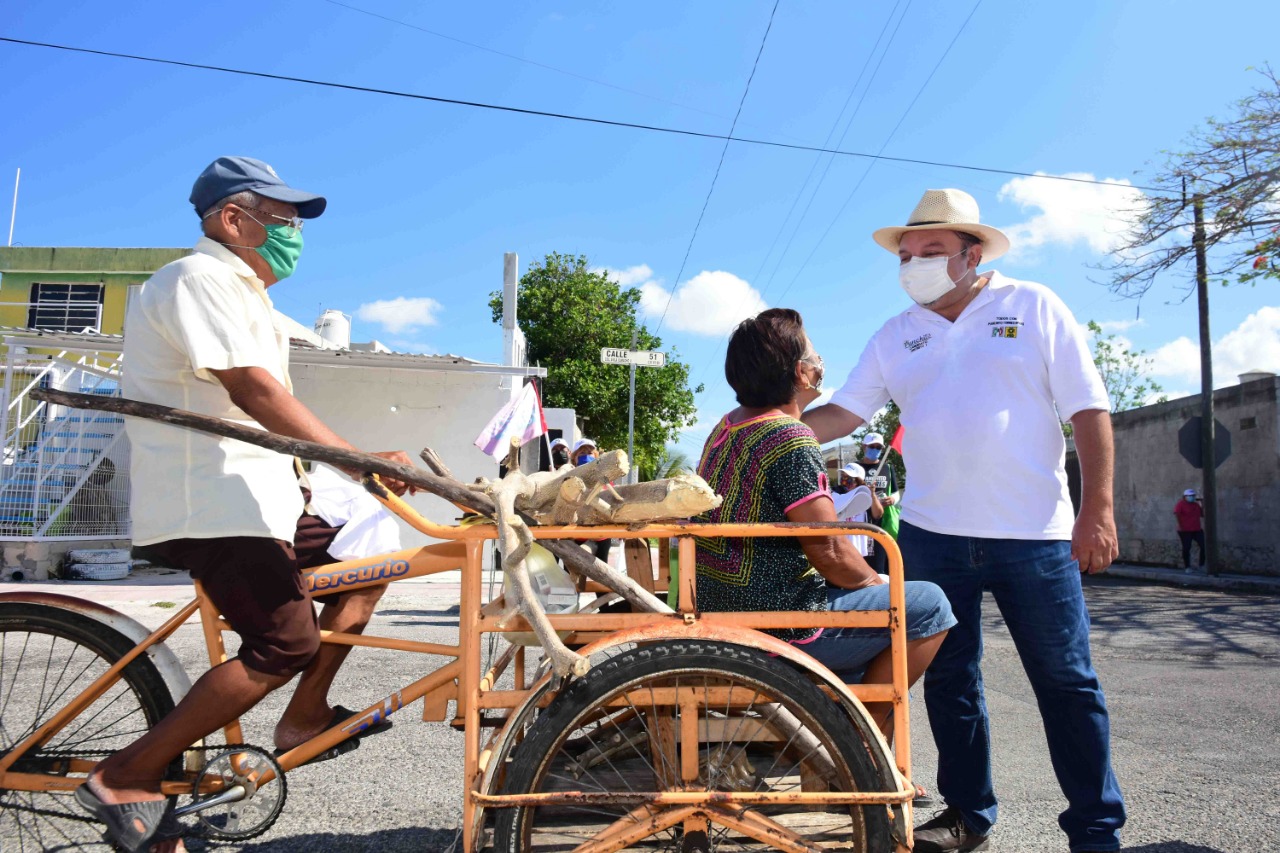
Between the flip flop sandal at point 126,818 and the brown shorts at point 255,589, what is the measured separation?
429 millimetres

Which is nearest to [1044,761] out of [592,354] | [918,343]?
[918,343]

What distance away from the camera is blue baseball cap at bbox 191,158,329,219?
246cm

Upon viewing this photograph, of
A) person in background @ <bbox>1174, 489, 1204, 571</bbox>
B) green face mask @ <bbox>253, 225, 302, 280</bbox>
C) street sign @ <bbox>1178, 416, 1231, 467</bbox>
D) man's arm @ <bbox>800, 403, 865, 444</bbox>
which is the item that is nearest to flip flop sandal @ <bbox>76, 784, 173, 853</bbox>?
green face mask @ <bbox>253, 225, 302, 280</bbox>

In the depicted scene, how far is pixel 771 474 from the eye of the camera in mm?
2338

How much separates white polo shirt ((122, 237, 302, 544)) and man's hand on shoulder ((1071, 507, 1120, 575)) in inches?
89.6

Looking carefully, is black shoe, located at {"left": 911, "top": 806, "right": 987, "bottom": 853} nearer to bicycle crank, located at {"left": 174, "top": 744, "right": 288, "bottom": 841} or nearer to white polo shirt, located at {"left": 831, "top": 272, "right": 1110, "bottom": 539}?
white polo shirt, located at {"left": 831, "top": 272, "right": 1110, "bottom": 539}

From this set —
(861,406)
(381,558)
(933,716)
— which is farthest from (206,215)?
(933,716)

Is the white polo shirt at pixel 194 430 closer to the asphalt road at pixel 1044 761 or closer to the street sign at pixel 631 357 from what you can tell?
the asphalt road at pixel 1044 761

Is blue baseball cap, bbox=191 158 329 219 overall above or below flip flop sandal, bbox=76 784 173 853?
above

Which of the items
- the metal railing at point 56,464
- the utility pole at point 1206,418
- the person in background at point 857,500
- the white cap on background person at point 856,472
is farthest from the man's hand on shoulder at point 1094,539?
the utility pole at point 1206,418

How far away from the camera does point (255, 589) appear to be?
7.30 ft

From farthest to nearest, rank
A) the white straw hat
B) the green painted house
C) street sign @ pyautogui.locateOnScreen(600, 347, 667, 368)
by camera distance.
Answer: the green painted house < street sign @ pyautogui.locateOnScreen(600, 347, 667, 368) < the white straw hat

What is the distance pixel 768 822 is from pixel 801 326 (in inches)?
53.7

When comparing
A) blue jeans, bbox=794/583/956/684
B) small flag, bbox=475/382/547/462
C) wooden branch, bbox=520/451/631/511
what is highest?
small flag, bbox=475/382/547/462
